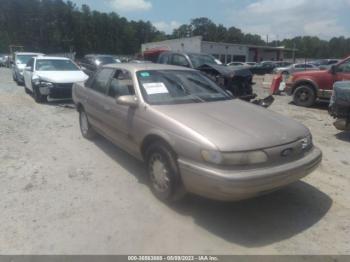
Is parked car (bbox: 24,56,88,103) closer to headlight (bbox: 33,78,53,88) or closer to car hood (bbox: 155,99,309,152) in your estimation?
headlight (bbox: 33,78,53,88)

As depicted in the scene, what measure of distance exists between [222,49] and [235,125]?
50067 millimetres

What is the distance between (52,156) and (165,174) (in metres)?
2.64

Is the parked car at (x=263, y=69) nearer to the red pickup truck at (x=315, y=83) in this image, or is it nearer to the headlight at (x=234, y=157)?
the red pickup truck at (x=315, y=83)

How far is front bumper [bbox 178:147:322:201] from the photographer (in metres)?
3.12

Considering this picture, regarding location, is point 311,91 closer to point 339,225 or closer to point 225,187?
point 339,225

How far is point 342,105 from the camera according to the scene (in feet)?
21.4

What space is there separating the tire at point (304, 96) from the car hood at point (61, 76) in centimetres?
Result: 712

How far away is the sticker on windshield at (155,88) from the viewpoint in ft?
14.3

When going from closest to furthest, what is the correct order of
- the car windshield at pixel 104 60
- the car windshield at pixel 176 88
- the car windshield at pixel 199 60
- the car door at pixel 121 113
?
the car windshield at pixel 176 88, the car door at pixel 121 113, the car windshield at pixel 199 60, the car windshield at pixel 104 60

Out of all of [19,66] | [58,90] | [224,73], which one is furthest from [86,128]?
[19,66]

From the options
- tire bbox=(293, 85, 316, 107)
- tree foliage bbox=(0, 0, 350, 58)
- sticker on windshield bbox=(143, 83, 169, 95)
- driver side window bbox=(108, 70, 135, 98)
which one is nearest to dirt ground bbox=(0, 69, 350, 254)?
driver side window bbox=(108, 70, 135, 98)

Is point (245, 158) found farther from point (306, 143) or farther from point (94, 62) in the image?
point (94, 62)

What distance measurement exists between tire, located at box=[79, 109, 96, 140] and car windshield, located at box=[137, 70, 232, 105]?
2.13 meters

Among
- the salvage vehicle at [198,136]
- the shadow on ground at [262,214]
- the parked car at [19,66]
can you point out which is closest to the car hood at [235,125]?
the salvage vehicle at [198,136]
